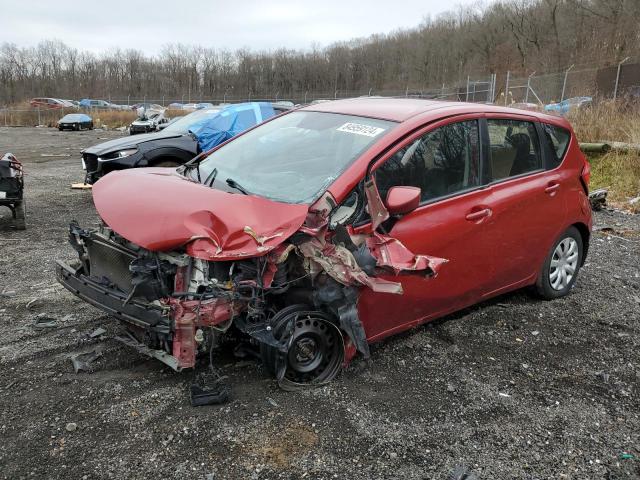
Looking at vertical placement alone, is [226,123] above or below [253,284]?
above

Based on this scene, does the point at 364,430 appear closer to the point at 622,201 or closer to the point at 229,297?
the point at 229,297

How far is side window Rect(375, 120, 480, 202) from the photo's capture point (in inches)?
138

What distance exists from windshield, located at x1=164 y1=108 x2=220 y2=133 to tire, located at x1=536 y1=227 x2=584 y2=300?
7254 mm

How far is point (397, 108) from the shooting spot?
3.99 m

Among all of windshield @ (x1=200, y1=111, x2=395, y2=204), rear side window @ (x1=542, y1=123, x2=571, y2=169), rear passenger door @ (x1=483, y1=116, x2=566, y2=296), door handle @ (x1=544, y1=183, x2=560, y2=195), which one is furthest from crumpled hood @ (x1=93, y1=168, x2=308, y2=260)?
rear side window @ (x1=542, y1=123, x2=571, y2=169)

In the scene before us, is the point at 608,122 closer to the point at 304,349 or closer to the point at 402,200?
the point at 402,200

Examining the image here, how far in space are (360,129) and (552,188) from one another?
6.23ft

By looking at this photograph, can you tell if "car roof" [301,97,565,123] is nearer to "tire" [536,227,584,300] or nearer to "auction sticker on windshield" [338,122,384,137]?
"auction sticker on windshield" [338,122,384,137]

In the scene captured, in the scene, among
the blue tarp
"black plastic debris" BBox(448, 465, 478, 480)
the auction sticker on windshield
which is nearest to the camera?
"black plastic debris" BBox(448, 465, 478, 480)

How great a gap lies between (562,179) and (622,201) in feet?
20.4

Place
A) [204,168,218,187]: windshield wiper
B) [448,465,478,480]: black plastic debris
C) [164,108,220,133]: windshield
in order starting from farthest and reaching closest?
[164,108,220,133]: windshield → [204,168,218,187]: windshield wiper → [448,465,478,480]: black plastic debris

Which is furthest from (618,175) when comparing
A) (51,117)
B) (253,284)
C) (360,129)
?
(51,117)

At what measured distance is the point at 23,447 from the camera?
109 inches

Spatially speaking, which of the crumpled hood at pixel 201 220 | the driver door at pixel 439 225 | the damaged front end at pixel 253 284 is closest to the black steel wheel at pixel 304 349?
the damaged front end at pixel 253 284
